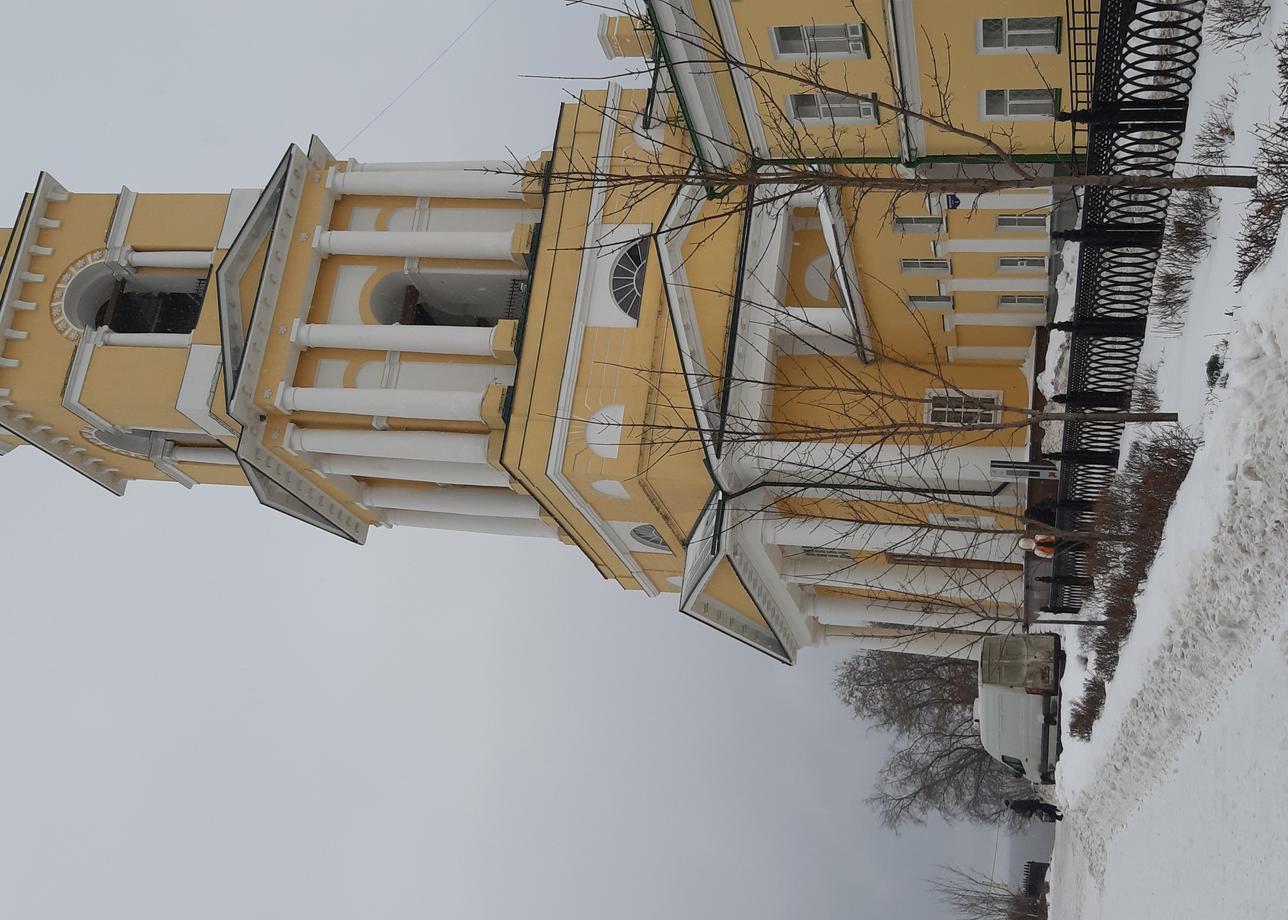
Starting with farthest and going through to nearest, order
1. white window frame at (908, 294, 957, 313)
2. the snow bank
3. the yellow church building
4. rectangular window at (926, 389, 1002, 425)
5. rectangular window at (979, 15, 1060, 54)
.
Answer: white window frame at (908, 294, 957, 313) < rectangular window at (926, 389, 1002, 425) < the yellow church building < rectangular window at (979, 15, 1060, 54) < the snow bank

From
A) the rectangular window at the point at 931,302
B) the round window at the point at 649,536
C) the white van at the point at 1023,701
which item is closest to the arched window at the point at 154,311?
the round window at the point at 649,536

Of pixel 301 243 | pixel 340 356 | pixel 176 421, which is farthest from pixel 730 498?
pixel 176 421

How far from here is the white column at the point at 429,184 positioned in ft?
74.3

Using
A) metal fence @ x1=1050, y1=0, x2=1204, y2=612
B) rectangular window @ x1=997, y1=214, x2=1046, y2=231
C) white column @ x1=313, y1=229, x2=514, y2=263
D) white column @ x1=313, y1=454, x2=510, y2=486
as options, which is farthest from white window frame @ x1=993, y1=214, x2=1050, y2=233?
white column @ x1=313, y1=454, x2=510, y2=486

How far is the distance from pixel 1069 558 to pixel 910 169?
6.79 meters

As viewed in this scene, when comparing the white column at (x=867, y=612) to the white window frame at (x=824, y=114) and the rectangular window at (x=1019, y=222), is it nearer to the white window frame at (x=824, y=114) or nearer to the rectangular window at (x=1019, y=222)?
the rectangular window at (x=1019, y=222)

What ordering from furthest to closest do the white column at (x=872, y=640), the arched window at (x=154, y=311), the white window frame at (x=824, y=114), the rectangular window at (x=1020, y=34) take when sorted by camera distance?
1. the white column at (x=872, y=640)
2. the arched window at (x=154, y=311)
3. the white window frame at (x=824, y=114)
4. the rectangular window at (x=1020, y=34)

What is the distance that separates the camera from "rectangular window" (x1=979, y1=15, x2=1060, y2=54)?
13.6m

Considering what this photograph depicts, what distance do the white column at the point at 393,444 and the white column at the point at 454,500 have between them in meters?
2.64

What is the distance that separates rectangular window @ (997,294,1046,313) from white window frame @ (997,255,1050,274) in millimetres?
746

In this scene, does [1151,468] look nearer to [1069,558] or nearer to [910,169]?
[1069,558]

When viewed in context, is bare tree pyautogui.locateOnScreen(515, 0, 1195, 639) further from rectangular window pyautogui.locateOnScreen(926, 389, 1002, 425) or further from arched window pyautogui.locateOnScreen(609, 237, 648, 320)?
arched window pyautogui.locateOnScreen(609, 237, 648, 320)

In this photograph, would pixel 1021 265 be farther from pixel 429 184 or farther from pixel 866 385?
pixel 429 184

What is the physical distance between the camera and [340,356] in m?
22.5
